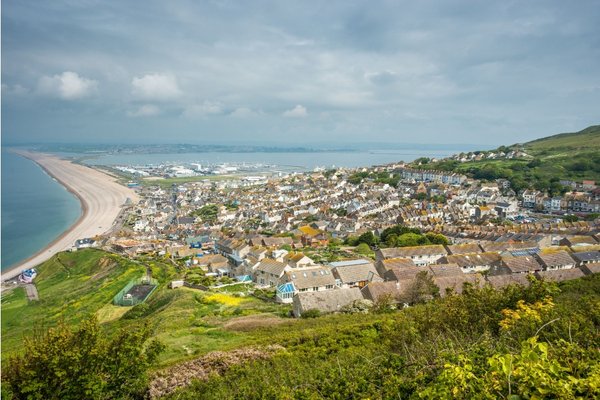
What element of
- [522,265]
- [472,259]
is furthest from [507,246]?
[522,265]

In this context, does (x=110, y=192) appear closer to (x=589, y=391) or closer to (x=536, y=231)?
(x=536, y=231)

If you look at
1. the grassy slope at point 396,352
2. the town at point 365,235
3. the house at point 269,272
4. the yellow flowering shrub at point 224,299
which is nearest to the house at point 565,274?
the town at point 365,235

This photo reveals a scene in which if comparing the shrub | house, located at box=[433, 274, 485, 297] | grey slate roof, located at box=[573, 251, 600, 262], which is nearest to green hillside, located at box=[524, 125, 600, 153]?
grey slate roof, located at box=[573, 251, 600, 262]

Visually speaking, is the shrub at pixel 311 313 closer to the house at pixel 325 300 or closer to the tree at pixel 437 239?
the house at pixel 325 300

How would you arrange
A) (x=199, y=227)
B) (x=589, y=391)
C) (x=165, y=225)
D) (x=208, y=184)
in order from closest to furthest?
1. (x=589, y=391)
2. (x=199, y=227)
3. (x=165, y=225)
4. (x=208, y=184)

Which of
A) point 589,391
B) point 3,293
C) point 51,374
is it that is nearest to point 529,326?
point 589,391

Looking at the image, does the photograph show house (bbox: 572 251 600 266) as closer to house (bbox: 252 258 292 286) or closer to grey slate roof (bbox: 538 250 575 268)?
grey slate roof (bbox: 538 250 575 268)

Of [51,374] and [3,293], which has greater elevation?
[51,374]
